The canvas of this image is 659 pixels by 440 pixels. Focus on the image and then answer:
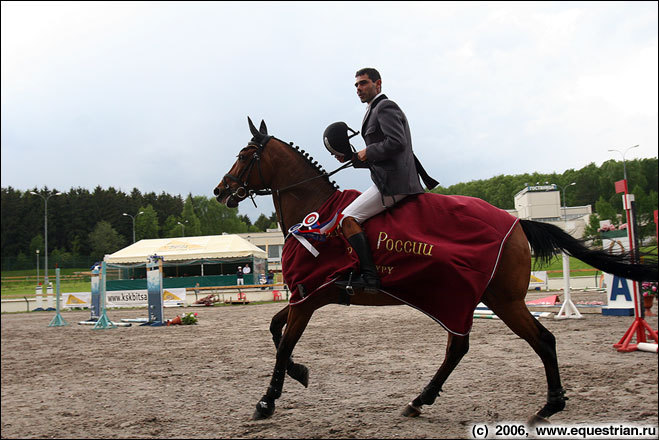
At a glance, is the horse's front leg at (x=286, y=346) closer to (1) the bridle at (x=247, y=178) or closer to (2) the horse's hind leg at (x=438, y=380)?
(1) the bridle at (x=247, y=178)

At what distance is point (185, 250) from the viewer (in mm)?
31594

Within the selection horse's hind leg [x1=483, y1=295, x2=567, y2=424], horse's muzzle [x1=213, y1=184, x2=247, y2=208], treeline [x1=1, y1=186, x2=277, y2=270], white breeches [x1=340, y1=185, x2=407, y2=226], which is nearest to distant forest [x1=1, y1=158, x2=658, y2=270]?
treeline [x1=1, y1=186, x2=277, y2=270]

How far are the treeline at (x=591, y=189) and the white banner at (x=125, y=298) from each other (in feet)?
47.1

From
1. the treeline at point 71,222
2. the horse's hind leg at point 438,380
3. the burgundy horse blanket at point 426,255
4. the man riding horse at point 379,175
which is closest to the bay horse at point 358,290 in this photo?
the horse's hind leg at point 438,380

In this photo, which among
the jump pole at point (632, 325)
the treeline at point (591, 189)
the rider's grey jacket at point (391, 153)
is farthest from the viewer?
the treeline at point (591, 189)

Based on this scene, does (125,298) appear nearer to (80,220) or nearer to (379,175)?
(80,220)

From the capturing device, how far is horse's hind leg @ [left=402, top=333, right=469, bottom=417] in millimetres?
4336

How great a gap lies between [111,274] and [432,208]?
31474 millimetres

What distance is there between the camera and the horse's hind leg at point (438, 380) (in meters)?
4.34

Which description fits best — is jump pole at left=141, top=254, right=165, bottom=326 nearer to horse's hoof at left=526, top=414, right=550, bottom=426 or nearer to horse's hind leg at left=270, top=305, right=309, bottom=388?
horse's hind leg at left=270, top=305, right=309, bottom=388

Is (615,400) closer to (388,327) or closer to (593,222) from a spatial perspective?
(388,327)

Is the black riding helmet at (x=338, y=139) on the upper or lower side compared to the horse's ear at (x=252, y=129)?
lower

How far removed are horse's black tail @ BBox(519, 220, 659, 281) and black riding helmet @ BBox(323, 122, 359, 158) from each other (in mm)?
1937

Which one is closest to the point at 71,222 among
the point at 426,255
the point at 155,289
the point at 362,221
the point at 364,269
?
the point at 362,221
